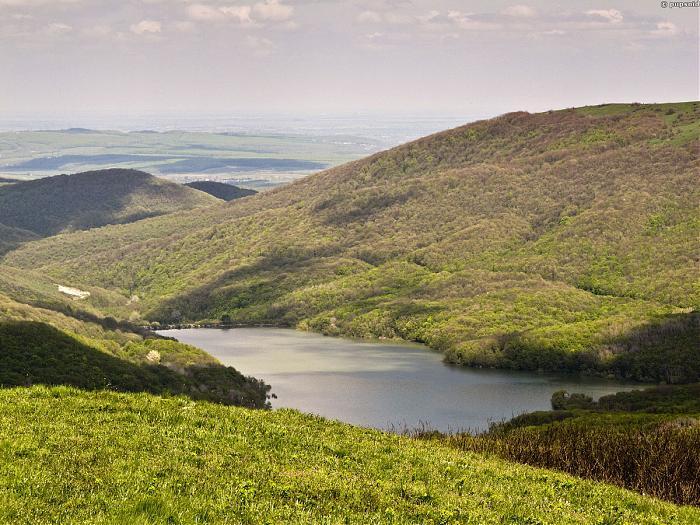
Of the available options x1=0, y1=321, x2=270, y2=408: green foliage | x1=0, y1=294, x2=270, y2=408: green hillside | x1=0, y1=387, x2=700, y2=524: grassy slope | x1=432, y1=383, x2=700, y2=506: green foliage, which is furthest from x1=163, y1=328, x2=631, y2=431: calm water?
x1=0, y1=387, x2=700, y2=524: grassy slope

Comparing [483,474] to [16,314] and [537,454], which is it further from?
[16,314]

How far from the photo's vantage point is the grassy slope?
2555 cm

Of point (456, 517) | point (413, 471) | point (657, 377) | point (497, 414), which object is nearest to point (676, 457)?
point (413, 471)

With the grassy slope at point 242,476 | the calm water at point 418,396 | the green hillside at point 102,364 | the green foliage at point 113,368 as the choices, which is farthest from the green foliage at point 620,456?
the calm water at point 418,396

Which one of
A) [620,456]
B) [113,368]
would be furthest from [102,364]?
[620,456]

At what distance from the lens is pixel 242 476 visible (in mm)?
29453

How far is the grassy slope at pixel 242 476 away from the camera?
25547 mm

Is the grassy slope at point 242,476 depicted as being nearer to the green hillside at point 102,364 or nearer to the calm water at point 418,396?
the green hillside at point 102,364

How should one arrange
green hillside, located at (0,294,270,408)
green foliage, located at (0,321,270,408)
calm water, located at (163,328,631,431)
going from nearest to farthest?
1. green foliage, located at (0,321,270,408)
2. green hillside, located at (0,294,270,408)
3. calm water, located at (163,328,631,431)

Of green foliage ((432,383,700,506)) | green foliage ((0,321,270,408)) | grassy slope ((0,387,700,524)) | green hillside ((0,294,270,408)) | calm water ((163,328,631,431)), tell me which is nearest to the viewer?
grassy slope ((0,387,700,524))

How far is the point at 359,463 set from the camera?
33.6 meters

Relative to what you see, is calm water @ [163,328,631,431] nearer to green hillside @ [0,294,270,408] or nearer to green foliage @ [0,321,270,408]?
green hillside @ [0,294,270,408]

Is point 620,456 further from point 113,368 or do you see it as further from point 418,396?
point 418,396

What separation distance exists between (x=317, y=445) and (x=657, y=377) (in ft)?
565
